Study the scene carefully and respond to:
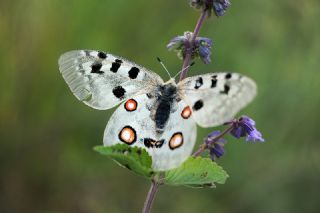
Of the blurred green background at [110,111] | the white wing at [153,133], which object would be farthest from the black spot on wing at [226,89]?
the blurred green background at [110,111]

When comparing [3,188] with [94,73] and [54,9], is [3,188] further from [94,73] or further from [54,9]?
[94,73]

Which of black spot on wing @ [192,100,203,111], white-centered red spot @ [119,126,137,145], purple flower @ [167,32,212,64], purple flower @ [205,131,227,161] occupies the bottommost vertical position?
white-centered red spot @ [119,126,137,145]

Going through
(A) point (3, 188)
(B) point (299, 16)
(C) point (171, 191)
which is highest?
(B) point (299, 16)

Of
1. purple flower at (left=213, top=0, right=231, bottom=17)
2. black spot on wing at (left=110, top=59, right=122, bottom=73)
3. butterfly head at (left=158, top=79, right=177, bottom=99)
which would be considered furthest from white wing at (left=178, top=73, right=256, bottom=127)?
purple flower at (left=213, top=0, right=231, bottom=17)

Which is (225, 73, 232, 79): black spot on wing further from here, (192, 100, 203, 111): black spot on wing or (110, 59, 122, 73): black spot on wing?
(110, 59, 122, 73): black spot on wing

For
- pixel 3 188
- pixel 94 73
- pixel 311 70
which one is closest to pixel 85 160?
pixel 3 188

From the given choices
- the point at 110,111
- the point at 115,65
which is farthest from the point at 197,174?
the point at 110,111
